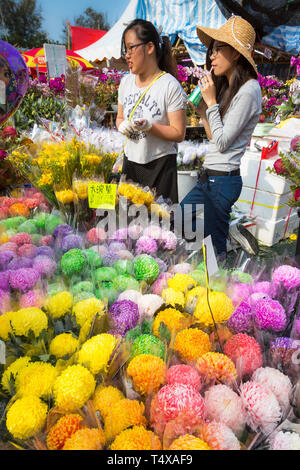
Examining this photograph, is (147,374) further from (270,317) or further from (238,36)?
(238,36)

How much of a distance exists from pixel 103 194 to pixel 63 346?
0.65 meters

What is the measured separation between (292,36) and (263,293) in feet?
37.9

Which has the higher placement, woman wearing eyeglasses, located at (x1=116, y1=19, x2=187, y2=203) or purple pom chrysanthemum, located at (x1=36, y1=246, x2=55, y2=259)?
woman wearing eyeglasses, located at (x1=116, y1=19, x2=187, y2=203)

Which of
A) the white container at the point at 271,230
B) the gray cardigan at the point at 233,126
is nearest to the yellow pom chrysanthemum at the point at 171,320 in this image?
the gray cardigan at the point at 233,126

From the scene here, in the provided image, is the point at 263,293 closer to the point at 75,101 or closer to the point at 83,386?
the point at 83,386

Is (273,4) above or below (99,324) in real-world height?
above

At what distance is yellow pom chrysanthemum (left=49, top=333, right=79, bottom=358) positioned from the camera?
690 millimetres

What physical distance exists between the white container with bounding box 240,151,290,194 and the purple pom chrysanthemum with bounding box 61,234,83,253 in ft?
8.63

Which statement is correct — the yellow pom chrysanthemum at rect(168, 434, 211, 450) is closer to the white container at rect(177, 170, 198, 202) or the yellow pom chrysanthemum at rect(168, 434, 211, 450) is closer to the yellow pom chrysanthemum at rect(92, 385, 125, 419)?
the yellow pom chrysanthemum at rect(92, 385, 125, 419)

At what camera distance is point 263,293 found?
2.90 feet

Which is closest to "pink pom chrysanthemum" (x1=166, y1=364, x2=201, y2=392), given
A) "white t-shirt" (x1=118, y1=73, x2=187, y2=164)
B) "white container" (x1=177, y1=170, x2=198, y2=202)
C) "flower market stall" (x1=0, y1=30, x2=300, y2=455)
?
"flower market stall" (x1=0, y1=30, x2=300, y2=455)

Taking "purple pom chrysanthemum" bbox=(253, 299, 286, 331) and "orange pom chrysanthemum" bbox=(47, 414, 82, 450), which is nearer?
"orange pom chrysanthemum" bbox=(47, 414, 82, 450)

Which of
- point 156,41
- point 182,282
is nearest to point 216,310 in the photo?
point 182,282
